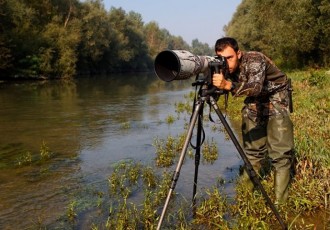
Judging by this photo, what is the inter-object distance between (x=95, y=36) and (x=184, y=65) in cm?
5900

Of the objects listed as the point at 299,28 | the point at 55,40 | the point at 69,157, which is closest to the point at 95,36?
the point at 55,40

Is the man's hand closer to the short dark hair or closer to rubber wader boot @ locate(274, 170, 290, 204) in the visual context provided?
the short dark hair

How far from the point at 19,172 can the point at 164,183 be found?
3464 mm

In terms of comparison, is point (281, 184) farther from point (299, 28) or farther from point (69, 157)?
point (299, 28)

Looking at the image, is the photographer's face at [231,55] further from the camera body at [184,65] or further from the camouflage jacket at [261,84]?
the camera body at [184,65]

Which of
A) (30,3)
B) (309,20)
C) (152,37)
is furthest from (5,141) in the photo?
(152,37)

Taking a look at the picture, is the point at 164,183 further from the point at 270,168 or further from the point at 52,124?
the point at 52,124

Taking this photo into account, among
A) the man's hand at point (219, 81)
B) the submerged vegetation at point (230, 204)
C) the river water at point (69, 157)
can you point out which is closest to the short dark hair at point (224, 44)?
the man's hand at point (219, 81)

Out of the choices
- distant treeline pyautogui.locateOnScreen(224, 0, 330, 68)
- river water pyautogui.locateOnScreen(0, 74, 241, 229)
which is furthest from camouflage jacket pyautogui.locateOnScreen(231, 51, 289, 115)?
distant treeline pyautogui.locateOnScreen(224, 0, 330, 68)

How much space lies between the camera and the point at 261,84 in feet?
15.3

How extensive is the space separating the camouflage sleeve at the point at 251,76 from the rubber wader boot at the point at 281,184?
1.24 m

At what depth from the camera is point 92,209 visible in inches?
233

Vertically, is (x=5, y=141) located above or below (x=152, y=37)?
below

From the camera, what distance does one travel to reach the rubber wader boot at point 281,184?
507 centimetres
